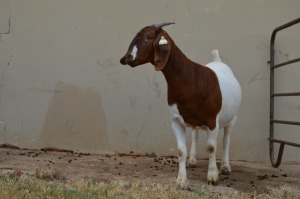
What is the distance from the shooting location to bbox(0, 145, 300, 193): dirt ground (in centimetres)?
489

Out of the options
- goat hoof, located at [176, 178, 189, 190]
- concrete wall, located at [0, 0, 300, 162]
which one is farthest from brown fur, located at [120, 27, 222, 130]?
concrete wall, located at [0, 0, 300, 162]

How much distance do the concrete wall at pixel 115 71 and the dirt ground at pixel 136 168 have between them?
12.0 inches

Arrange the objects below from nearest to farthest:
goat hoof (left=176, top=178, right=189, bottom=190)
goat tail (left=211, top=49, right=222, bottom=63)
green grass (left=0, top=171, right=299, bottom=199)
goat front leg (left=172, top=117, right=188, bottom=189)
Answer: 1. green grass (left=0, top=171, right=299, bottom=199)
2. goat hoof (left=176, top=178, right=189, bottom=190)
3. goat front leg (left=172, top=117, right=188, bottom=189)
4. goat tail (left=211, top=49, right=222, bottom=63)

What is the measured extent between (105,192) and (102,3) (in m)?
3.41

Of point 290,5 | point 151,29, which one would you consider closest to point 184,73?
point 151,29

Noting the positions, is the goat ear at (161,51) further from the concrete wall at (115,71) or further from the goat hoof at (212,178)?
the concrete wall at (115,71)

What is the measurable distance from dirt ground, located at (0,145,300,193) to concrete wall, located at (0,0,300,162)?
306 millimetres

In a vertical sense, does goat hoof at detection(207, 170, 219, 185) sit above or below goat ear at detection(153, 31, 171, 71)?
below

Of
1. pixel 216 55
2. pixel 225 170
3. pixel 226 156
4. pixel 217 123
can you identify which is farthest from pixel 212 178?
pixel 216 55

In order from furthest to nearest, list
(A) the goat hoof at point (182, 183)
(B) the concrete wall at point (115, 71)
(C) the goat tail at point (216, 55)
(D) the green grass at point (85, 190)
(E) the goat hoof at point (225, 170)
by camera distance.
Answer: (B) the concrete wall at point (115, 71)
(C) the goat tail at point (216, 55)
(E) the goat hoof at point (225, 170)
(A) the goat hoof at point (182, 183)
(D) the green grass at point (85, 190)

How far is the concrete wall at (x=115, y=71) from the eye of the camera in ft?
21.5

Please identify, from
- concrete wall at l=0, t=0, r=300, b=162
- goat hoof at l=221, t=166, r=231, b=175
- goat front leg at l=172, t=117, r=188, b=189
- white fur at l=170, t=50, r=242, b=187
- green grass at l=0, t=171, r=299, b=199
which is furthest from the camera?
concrete wall at l=0, t=0, r=300, b=162

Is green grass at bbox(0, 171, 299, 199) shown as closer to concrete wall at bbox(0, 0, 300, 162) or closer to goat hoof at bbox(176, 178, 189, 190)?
goat hoof at bbox(176, 178, 189, 190)

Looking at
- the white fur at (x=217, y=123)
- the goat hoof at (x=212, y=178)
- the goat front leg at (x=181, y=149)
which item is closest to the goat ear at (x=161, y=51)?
the white fur at (x=217, y=123)
